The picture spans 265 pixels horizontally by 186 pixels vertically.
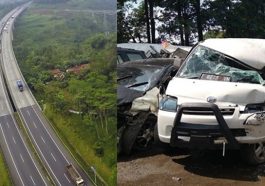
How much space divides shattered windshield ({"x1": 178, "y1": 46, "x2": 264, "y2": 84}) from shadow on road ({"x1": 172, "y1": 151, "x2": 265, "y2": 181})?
42.7 inches

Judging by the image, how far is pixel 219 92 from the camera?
554 centimetres

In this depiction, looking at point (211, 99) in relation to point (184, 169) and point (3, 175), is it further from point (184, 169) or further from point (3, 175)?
point (3, 175)

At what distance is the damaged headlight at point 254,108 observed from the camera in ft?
17.7

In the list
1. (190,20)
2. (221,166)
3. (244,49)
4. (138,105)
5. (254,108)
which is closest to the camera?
(254,108)

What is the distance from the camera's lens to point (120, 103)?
6.46m

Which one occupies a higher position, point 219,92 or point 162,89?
point 219,92

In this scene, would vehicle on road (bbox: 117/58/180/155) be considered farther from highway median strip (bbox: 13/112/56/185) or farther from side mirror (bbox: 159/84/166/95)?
highway median strip (bbox: 13/112/56/185)

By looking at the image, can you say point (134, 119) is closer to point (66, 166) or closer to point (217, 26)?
point (66, 166)

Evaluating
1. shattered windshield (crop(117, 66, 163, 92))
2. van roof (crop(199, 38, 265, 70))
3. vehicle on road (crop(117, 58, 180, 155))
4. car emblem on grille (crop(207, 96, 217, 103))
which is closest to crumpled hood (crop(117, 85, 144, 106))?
vehicle on road (crop(117, 58, 180, 155))

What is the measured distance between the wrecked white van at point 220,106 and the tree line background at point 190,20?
59.5 feet

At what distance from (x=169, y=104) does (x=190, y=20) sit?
20.3 meters

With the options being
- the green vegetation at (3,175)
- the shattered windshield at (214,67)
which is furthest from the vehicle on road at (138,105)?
the green vegetation at (3,175)

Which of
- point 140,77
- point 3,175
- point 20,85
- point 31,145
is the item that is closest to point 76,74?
point 20,85

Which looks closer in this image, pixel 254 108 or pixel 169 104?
pixel 254 108
